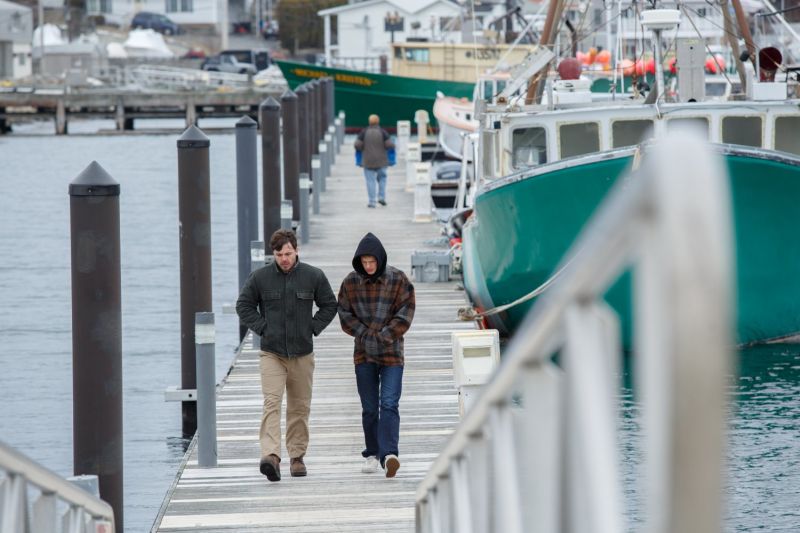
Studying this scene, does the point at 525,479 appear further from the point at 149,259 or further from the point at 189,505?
the point at 149,259

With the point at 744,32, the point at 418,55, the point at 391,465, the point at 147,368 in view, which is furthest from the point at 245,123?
the point at 418,55

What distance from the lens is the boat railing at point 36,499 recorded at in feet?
13.1

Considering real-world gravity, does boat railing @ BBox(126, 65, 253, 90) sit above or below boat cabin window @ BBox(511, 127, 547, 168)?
above

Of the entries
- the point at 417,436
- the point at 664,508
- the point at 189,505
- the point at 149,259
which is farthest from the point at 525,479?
the point at 149,259

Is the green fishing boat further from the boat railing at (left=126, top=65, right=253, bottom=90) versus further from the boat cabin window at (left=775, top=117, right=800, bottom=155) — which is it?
the boat railing at (left=126, top=65, right=253, bottom=90)

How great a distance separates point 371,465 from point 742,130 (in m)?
9.50

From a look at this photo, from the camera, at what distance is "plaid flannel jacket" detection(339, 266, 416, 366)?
994cm

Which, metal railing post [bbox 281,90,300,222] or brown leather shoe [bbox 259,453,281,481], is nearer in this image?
brown leather shoe [bbox 259,453,281,481]

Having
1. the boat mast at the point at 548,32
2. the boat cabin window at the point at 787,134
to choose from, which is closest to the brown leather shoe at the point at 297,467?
the boat cabin window at the point at 787,134

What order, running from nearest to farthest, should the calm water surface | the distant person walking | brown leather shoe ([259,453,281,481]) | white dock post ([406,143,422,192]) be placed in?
brown leather shoe ([259,453,281,481]), the calm water surface, the distant person walking, white dock post ([406,143,422,192])

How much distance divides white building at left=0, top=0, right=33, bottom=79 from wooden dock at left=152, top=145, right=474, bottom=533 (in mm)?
84407

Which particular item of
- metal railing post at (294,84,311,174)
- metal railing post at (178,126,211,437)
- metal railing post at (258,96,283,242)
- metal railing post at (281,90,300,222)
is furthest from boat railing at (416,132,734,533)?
metal railing post at (294,84,311,174)

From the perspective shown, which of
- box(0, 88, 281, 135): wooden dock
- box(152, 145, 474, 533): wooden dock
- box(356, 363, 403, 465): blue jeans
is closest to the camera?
box(152, 145, 474, 533): wooden dock

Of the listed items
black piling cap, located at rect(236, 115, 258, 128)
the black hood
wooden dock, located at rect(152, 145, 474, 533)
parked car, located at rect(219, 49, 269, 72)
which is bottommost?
wooden dock, located at rect(152, 145, 474, 533)
